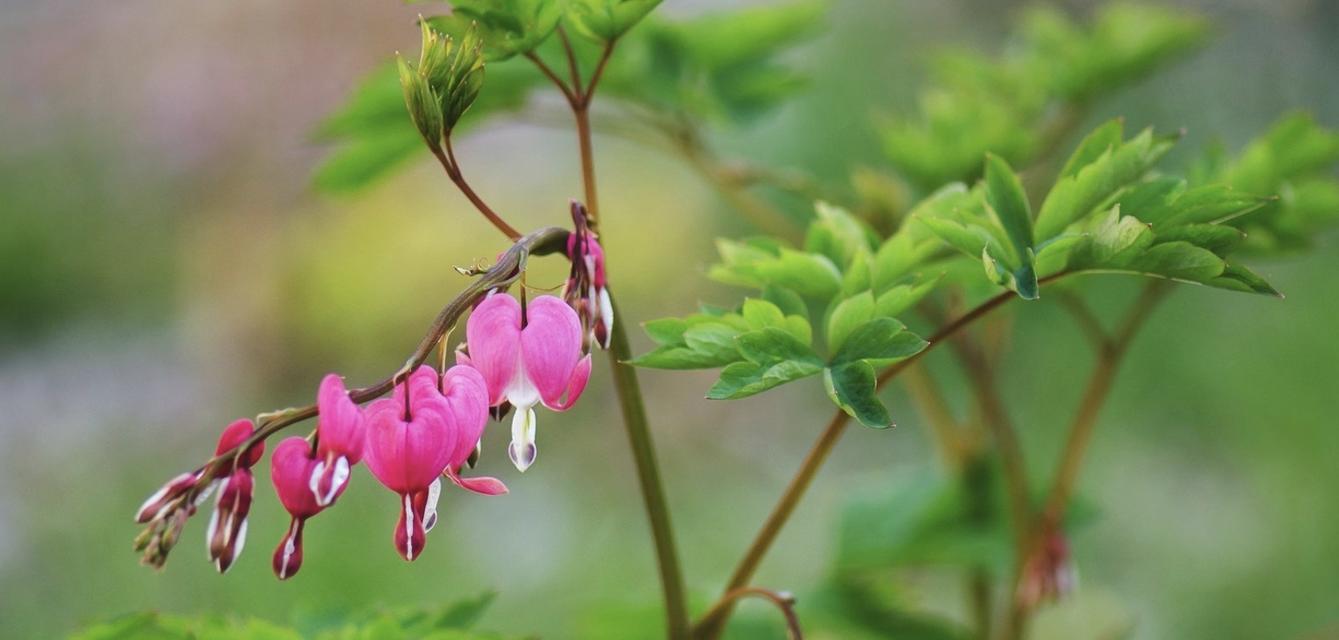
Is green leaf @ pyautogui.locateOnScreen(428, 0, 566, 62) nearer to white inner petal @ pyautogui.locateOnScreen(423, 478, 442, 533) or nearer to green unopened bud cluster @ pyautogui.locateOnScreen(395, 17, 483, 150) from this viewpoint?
green unopened bud cluster @ pyautogui.locateOnScreen(395, 17, 483, 150)

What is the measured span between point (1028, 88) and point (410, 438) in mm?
1015

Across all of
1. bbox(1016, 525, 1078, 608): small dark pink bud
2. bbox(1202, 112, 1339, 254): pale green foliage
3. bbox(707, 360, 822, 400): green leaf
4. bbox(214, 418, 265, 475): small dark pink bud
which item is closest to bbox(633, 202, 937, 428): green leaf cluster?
bbox(707, 360, 822, 400): green leaf

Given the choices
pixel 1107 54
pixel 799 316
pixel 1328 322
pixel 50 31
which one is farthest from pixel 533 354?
pixel 50 31

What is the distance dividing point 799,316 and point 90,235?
15.3ft

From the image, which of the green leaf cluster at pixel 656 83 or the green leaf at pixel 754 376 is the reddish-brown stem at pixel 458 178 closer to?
the green leaf at pixel 754 376

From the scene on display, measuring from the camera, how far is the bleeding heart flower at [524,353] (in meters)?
0.60

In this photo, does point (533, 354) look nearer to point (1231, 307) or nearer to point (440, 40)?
point (440, 40)

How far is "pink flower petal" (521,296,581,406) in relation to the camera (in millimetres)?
598

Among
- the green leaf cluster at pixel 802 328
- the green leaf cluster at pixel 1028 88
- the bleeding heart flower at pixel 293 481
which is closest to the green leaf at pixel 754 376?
the green leaf cluster at pixel 802 328

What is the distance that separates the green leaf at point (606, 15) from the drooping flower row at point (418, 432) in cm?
17

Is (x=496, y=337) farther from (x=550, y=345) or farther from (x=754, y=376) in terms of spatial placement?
(x=754, y=376)

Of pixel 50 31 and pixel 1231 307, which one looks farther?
pixel 50 31

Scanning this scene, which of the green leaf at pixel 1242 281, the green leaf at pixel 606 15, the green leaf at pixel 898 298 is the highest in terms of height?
the green leaf at pixel 606 15

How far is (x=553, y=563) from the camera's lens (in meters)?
2.87
